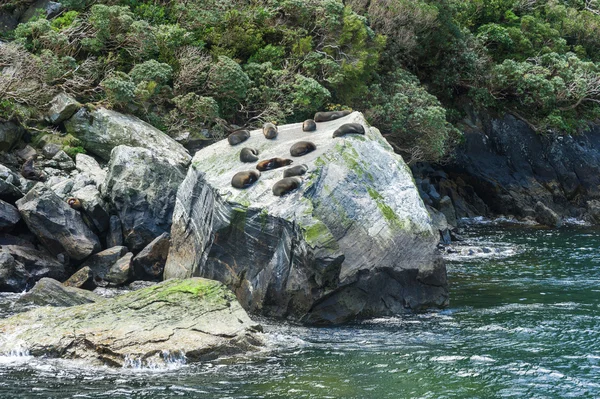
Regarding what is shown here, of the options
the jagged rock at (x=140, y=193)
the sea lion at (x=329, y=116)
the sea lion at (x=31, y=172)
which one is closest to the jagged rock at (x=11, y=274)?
the jagged rock at (x=140, y=193)

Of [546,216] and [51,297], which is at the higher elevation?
[51,297]

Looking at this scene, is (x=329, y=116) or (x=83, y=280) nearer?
(x=83, y=280)

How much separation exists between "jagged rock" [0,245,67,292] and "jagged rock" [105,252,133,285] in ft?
3.97

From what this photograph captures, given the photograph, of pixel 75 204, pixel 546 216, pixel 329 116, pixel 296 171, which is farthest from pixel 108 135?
pixel 546 216

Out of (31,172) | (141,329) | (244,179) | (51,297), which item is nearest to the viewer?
(141,329)

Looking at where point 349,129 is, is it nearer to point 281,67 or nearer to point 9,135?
point 9,135

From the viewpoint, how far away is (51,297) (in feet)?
51.5

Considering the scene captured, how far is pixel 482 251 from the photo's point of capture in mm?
25469

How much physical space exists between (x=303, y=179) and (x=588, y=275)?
974cm

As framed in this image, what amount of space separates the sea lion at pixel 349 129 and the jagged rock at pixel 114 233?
6.75 m

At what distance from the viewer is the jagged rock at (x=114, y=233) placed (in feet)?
66.1

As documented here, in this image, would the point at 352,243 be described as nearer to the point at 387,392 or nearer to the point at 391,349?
the point at 391,349

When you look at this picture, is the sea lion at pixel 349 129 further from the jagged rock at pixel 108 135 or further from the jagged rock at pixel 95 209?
→ the jagged rock at pixel 95 209

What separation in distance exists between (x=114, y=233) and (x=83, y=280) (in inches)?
101
